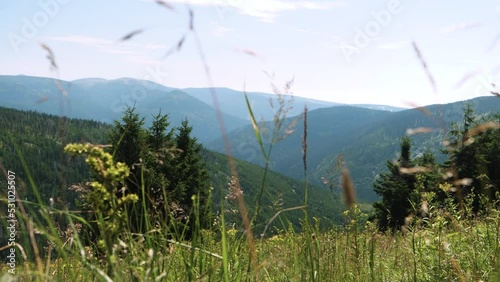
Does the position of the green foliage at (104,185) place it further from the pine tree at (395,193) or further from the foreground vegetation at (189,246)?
the pine tree at (395,193)

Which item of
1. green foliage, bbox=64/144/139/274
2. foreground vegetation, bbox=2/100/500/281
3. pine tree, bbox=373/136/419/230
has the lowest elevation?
pine tree, bbox=373/136/419/230

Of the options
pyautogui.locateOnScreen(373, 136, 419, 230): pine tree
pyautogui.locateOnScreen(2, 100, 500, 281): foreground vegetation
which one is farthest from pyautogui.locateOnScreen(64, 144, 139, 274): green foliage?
pyautogui.locateOnScreen(373, 136, 419, 230): pine tree

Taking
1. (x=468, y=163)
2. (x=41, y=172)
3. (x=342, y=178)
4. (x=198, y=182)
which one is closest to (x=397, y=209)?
(x=468, y=163)

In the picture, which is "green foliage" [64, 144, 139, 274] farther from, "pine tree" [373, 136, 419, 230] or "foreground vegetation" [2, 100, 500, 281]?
"pine tree" [373, 136, 419, 230]

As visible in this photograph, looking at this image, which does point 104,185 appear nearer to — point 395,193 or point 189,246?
point 189,246

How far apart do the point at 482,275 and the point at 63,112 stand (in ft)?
8.54

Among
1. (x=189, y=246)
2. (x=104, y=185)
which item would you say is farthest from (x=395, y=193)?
(x=104, y=185)

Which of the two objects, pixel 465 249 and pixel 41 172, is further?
pixel 41 172

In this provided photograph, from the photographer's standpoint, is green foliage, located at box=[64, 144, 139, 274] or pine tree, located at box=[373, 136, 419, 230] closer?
green foliage, located at box=[64, 144, 139, 274]

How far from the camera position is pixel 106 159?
160 centimetres

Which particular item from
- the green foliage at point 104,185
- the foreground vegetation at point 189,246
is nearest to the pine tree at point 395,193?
the foreground vegetation at point 189,246

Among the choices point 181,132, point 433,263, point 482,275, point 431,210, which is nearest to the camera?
point 482,275

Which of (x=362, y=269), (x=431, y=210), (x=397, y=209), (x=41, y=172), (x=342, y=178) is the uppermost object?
(x=342, y=178)

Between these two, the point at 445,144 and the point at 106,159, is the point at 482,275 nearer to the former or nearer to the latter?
the point at 445,144
